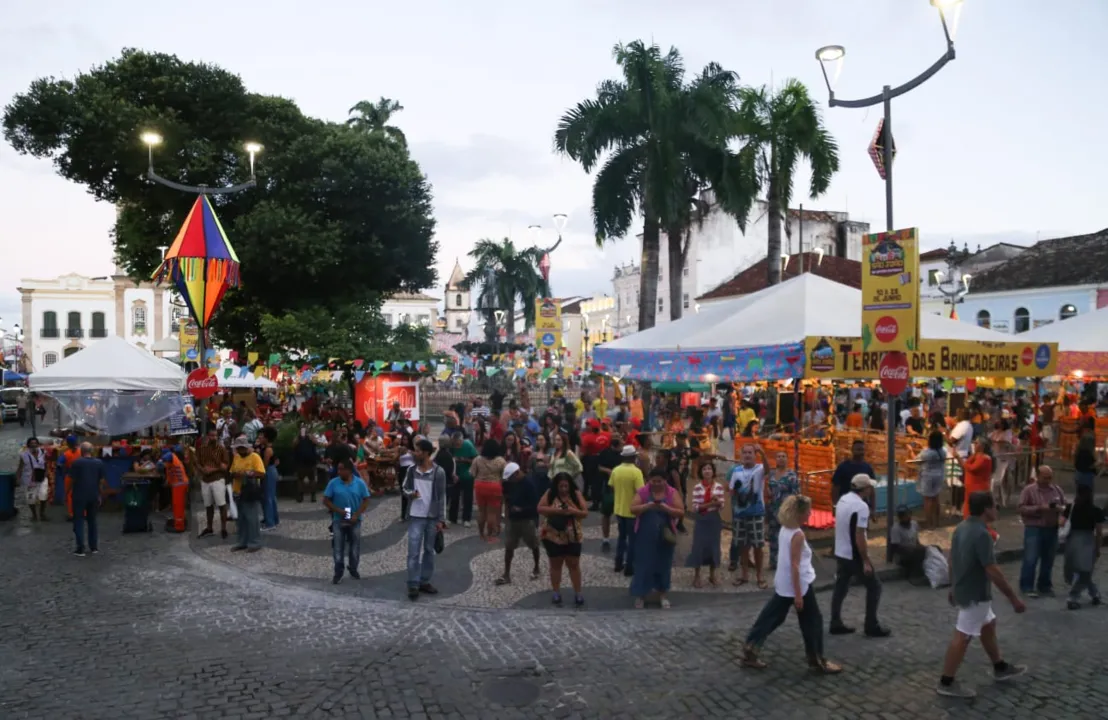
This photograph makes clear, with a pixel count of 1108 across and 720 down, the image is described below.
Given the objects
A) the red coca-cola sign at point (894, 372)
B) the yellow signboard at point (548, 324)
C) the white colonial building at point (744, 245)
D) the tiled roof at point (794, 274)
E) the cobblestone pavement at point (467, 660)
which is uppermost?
the white colonial building at point (744, 245)

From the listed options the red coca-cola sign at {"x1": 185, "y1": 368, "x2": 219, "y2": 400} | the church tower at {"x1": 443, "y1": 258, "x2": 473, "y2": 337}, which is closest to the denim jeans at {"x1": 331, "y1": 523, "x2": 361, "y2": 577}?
the red coca-cola sign at {"x1": 185, "y1": 368, "x2": 219, "y2": 400}

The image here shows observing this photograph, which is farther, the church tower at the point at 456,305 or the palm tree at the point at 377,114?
the church tower at the point at 456,305

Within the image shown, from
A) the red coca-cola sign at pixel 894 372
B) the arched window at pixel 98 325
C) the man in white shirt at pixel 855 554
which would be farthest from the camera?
the arched window at pixel 98 325

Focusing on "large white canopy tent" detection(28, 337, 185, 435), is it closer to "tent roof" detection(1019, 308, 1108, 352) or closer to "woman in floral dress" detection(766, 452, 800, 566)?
"woman in floral dress" detection(766, 452, 800, 566)

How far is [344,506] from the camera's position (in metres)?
9.37

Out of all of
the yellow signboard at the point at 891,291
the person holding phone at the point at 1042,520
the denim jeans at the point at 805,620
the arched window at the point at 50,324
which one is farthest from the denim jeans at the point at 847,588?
the arched window at the point at 50,324

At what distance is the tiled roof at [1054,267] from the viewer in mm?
38594

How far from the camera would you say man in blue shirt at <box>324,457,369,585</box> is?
933cm

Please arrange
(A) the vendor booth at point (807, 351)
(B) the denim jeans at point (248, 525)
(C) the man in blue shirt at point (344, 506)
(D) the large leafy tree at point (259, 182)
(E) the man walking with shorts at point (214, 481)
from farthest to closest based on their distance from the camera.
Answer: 1. (D) the large leafy tree at point (259, 182)
2. (E) the man walking with shorts at point (214, 481)
3. (B) the denim jeans at point (248, 525)
4. (A) the vendor booth at point (807, 351)
5. (C) the man in blue shirt at point (344, 506)

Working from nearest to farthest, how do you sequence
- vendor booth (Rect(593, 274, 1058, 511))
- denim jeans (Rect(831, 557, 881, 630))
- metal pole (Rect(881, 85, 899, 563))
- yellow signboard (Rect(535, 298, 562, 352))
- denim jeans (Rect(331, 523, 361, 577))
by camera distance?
denim jeans (Rect(831, 557, 881, 630)) → denim jeans (Rect(331, 523, 361, 577)) → metal pole (Rect(881, 85, 899, 563)) → vendor booth (Rect(593, 274, 1058, 511)) → yellow signboard (Rect(535, 298, 562, 352))

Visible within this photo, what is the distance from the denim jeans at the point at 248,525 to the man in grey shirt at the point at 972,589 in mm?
8759

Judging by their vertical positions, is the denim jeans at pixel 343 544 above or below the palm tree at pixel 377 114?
below

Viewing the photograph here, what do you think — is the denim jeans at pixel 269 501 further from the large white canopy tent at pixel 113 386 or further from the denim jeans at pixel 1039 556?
the denim jeans at pixel 1039 556

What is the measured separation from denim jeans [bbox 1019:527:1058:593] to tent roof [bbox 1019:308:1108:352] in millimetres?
8069
